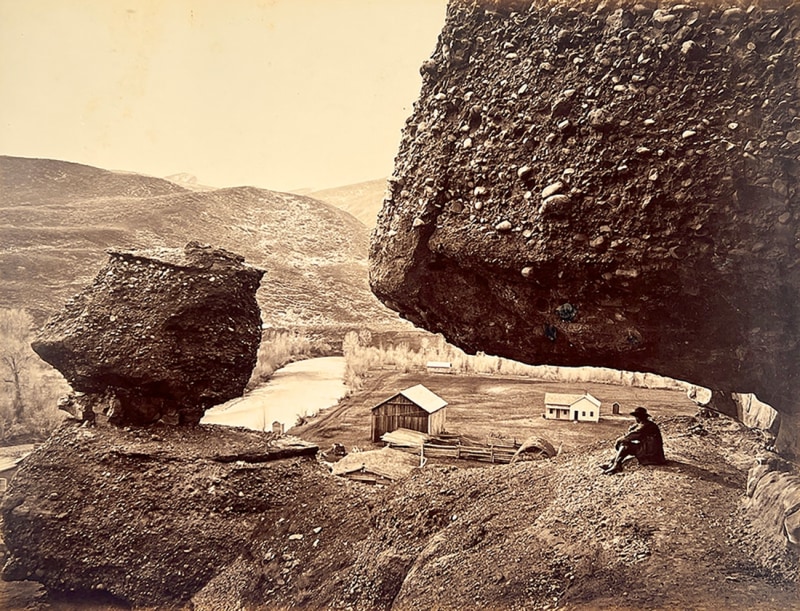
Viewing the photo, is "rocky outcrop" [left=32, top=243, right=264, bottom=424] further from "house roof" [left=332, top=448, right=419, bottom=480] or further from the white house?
the white house

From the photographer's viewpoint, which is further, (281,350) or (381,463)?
(281,350)

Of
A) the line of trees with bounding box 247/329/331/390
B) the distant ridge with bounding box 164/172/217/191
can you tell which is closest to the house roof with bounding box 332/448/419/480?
the line of trees with bounding box 247/329/331/390

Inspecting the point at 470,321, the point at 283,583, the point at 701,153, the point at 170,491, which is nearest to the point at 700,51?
the point at 701,153

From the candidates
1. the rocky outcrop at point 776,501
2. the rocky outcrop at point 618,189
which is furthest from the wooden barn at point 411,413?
the rocky outcrop at point 776,501

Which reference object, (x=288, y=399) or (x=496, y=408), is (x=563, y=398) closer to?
(x=496, y=408)

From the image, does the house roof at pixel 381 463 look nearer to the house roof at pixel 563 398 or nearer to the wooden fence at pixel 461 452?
the wooden fence at pixel 461 452

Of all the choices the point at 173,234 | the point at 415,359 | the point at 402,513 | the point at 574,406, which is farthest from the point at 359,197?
the point at 402,513
